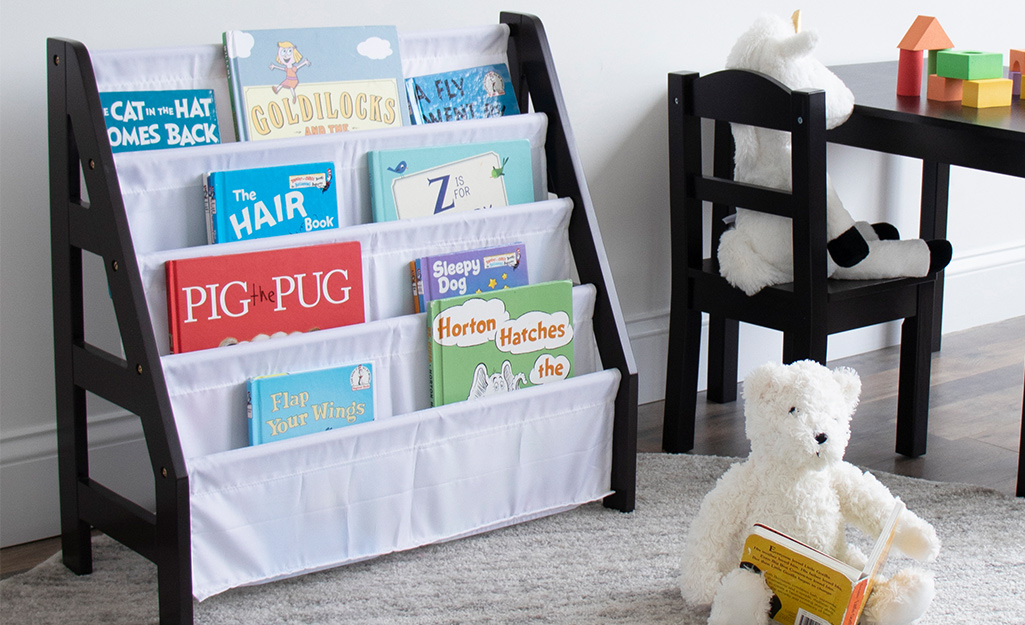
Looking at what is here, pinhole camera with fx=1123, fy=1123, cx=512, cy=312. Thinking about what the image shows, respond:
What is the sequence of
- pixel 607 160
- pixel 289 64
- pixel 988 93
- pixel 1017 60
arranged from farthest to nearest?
pixel 607 160
pixel 1017 60
pixel 988 93
pixel 289 64

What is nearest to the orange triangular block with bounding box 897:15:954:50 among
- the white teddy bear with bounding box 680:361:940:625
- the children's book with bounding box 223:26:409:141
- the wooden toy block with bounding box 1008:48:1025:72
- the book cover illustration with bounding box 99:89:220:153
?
the wooden toy block with bounding box 1008:48:1025:72

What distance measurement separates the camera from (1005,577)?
1677 mm

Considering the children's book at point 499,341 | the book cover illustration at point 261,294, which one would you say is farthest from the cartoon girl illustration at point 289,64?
the children's book at point 499,341

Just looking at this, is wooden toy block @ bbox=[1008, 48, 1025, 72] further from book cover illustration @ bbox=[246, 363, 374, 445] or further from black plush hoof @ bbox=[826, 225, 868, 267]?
book cover illustration @ bbox=[246, 363, 374, 445]

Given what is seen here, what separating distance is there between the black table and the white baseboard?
609mm

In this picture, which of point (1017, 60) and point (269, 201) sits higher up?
point (1017, 60)

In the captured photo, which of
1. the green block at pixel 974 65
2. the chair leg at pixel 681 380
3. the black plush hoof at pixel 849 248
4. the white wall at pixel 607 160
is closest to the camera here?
the white wall at pixel 607 160

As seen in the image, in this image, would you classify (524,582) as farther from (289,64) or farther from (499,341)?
(289,64)

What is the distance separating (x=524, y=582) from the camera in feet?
5.51

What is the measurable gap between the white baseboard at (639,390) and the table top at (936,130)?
61 cm

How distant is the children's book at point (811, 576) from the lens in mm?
1404

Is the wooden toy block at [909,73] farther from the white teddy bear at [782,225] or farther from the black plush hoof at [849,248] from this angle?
the black plush hoof at [849,248]

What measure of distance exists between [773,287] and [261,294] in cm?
90

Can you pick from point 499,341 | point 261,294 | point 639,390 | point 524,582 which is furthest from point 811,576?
point 639,390
